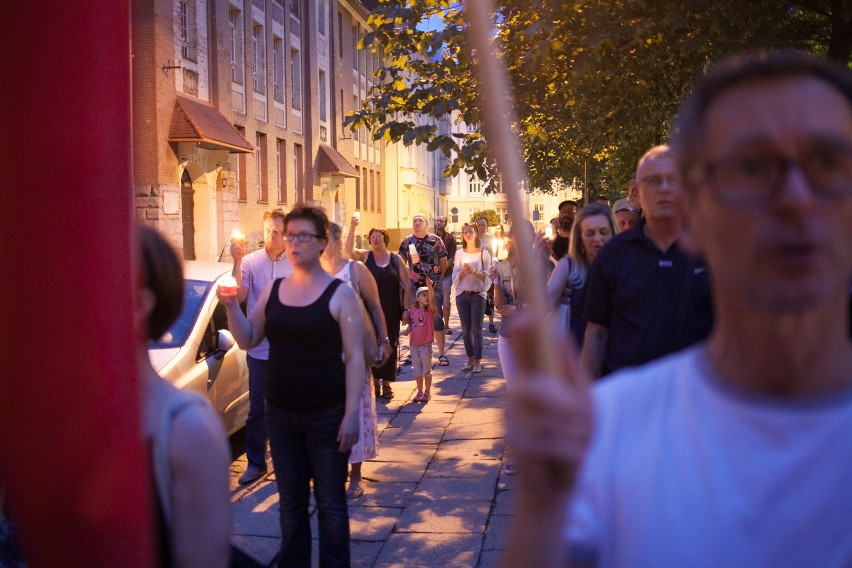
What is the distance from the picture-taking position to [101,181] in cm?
152

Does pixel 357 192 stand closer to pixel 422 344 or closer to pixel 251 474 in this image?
pixel 422 344

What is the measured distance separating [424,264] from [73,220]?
10.4m

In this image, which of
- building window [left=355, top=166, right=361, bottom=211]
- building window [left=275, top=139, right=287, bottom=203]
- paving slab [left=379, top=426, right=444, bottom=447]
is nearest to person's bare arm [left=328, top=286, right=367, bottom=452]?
paving slab [left=379, top=426, right=444, bottom=447]

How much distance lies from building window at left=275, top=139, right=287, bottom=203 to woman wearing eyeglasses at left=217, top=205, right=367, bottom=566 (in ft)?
83.6

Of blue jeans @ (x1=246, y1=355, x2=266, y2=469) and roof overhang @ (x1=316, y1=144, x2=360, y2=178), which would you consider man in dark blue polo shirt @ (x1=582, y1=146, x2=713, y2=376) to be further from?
roof overhang @ (x1=316, y1=144, x2=360, y2=178)

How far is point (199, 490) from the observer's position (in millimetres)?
2084

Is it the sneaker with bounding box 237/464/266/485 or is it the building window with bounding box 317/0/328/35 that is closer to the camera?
the sneaker with bounding box 237/464/266/485

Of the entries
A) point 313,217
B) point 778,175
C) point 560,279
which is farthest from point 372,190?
point 778,175

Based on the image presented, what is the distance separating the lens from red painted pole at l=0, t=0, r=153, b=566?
1.49 metres

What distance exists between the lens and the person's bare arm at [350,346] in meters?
4.54

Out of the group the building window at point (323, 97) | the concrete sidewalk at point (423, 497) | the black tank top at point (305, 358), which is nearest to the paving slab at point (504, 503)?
the concrete sidewalk at point (423, 497)

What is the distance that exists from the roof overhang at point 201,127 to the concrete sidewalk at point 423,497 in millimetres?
11888

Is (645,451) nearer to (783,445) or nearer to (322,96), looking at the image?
(783,445)

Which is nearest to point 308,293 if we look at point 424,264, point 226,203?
point 424,264
